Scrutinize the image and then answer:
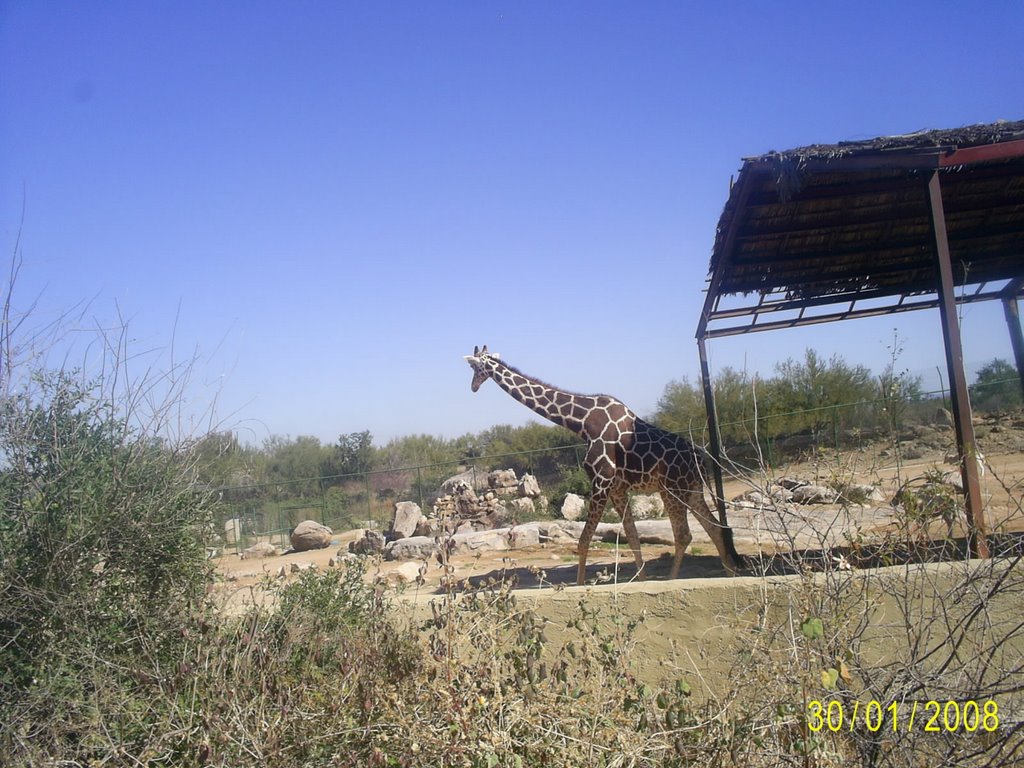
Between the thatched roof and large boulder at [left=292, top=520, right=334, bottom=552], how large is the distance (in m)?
12.1

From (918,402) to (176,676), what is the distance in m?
20.2

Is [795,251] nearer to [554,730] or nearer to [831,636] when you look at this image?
[831,636]

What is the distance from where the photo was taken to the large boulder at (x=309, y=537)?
734 inches

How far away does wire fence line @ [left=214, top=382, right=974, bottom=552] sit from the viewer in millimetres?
19078

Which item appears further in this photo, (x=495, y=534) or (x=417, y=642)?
(x=495, y=534)

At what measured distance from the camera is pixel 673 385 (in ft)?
86.0

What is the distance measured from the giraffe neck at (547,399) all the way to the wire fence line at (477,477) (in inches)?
334

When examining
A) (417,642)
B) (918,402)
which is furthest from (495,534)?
(918,402)

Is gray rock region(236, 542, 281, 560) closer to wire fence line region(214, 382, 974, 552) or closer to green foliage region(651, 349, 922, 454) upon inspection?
wire fence line region(214, 382, 974, 552)

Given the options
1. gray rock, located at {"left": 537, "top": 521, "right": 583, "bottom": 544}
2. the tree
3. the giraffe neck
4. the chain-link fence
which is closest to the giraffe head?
the giraffe neck

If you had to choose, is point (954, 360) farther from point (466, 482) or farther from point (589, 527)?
point (466, 482)
